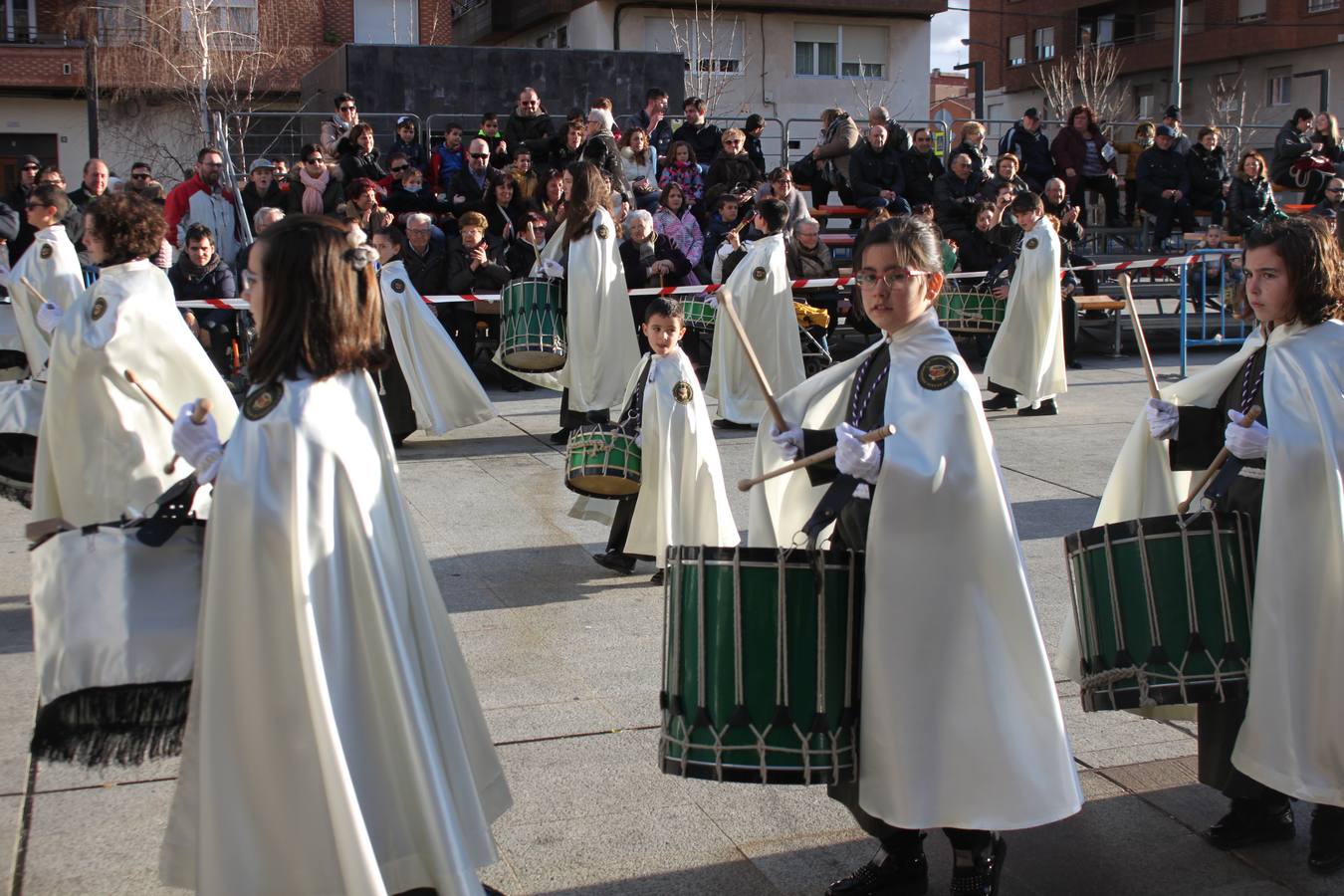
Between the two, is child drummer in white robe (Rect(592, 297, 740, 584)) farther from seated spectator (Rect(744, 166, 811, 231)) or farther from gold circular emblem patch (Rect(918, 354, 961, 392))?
seated spectator (Rect(744, 166, 811, 231))

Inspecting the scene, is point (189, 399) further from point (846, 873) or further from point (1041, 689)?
point (1041, 689)

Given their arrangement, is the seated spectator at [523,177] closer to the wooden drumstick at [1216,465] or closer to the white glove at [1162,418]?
the white glove at [1162,418]

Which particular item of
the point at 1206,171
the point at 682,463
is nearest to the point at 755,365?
the point at 682,463

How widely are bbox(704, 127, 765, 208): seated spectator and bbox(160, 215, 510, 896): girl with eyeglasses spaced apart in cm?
1275

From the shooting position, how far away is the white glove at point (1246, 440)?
13.5 ft

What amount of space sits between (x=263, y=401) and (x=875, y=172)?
577 inches

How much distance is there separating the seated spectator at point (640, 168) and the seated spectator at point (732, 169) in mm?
614

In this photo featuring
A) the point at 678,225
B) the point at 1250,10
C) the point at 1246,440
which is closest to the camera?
the point at 1246,440

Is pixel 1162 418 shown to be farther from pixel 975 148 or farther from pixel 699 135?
pixel 699 135

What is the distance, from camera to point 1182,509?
4176mm

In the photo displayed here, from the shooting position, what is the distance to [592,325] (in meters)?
11.4

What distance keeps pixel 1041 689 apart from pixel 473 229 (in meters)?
10.4

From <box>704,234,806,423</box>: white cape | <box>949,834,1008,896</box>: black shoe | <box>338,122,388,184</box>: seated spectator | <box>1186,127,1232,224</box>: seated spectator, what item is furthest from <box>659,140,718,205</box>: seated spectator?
<box>949,834,1008,896</box>: black shoe

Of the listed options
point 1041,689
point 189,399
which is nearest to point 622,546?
point 189,399
